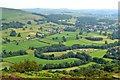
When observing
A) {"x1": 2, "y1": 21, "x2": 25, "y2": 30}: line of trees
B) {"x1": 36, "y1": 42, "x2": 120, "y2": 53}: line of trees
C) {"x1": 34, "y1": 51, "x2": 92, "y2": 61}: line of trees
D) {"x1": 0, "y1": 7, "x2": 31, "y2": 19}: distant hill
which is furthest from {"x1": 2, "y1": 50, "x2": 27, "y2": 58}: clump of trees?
{"x1": 0, "y1": 7, "x2": 31, "y2": 19}: distant hill

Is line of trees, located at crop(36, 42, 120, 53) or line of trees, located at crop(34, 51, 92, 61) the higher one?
line of trees, located at crop(36, 42, 120, 53)

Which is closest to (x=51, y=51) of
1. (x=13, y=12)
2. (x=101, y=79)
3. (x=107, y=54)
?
(x=107, y=54)

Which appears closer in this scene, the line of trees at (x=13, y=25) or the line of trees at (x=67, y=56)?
the line of trees at (x=67, y=56)

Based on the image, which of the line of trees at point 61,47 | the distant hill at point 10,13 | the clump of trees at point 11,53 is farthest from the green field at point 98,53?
the distant hill at point 10,13

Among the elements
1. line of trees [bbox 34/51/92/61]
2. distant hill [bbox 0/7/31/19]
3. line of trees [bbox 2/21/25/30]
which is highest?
distant hill [bbox 0/7/31/19]

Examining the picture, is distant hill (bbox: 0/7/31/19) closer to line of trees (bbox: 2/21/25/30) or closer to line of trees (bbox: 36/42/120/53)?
line of trees (bbox: 2/21/25/30)

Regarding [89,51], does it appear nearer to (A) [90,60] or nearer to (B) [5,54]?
(A) [90,60]

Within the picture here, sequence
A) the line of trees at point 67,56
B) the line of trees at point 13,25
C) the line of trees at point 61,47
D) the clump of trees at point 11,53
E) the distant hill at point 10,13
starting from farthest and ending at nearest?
the distant hill at point 10,13 < the line of trees at point 13,25 < the line of trees at point 61,47 < the clump of trees at point 11,53 < the line of trees at point 67,56

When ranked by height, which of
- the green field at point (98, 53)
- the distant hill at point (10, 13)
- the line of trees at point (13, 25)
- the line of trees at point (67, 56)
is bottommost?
the line of trees at point (67, 56)

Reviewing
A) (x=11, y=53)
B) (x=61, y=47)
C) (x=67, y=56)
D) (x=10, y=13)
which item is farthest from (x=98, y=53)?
(x=10, y=13)

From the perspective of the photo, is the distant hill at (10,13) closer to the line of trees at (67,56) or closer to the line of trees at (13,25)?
the line of trees at (13,25)

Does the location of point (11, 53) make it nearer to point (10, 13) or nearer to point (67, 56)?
point (67, 56)
